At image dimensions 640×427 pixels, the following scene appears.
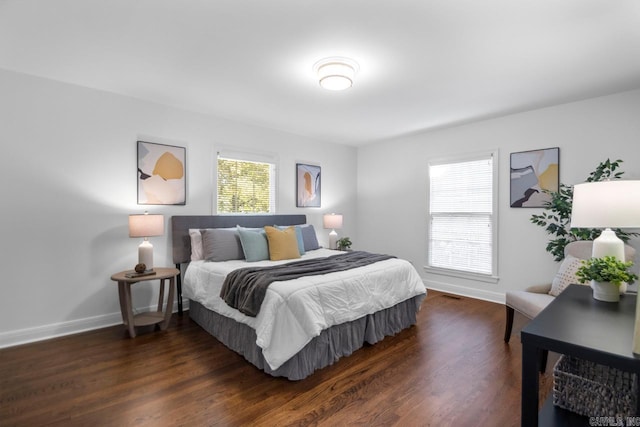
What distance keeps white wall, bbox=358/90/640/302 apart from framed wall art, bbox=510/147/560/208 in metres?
0.07

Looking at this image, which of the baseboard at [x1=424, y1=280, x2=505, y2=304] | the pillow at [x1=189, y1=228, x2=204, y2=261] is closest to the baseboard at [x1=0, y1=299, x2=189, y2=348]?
the pillow at [x1=189, y1=228, x2=204, y2=261]

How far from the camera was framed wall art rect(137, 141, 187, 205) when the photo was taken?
3.52 metres

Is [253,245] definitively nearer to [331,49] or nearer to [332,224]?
[332,224]

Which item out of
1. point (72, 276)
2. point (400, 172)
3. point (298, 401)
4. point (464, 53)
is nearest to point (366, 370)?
point (298, 401)

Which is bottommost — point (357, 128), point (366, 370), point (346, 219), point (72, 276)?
point (366, 370)

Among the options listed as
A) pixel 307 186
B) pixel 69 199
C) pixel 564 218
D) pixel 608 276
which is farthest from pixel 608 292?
pixel 69 199

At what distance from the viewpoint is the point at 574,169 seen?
11.7 ft

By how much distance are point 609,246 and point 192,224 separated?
3.90 meters

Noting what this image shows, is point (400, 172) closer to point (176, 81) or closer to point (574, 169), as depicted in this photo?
point (574, 169)

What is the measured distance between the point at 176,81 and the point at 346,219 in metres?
3.74

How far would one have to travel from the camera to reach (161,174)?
365 cm

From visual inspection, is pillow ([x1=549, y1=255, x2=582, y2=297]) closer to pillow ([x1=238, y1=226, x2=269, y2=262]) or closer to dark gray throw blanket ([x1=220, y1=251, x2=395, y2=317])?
dark gray throw blanket ([x1=220, y1=251, x2=395, y2=317])

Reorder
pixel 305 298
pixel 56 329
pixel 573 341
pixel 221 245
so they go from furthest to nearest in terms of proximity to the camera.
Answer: pixel 221 245, pixel 56 329, pixel 305 298, pixel 573 341

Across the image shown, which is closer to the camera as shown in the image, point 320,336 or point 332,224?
point 320,336
